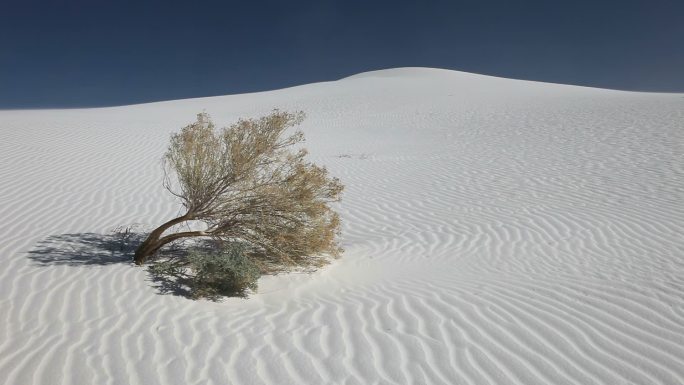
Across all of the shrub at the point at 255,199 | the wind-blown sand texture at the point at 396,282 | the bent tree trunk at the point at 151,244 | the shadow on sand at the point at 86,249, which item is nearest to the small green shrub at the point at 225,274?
the wind-blown sand texture at the point at 396,282

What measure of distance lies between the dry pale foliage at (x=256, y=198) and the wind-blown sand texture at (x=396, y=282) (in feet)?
1.57

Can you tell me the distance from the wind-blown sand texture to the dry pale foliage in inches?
18.8

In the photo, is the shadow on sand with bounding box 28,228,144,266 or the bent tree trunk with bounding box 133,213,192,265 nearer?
the shadow on sand with bounding box 28,228,144,266

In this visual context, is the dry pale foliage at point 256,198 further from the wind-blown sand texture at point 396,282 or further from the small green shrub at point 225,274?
the small green shrub at point 225,274

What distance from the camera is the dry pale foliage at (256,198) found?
5.95 meters

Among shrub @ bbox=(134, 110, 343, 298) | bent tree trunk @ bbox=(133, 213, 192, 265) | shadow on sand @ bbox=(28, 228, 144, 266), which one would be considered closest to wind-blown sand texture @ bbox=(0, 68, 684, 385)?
shadow on sand @ bbox=(28, 228, 144, 266)

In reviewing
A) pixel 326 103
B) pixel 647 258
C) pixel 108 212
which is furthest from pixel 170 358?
pixel 326 103

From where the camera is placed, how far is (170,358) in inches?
142

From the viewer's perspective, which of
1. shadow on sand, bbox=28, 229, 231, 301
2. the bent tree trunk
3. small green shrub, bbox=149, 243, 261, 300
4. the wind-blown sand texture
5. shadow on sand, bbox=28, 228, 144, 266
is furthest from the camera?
the bent tree trunk

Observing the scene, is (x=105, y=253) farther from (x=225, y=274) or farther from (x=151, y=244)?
(x=225, y=274)

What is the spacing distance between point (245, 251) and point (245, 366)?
222cm

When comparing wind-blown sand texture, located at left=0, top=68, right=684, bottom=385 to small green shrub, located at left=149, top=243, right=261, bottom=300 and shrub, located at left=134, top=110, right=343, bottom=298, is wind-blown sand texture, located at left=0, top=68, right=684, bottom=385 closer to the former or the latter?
small green shrub, located at left=149, top=243, right=261, bottom=300

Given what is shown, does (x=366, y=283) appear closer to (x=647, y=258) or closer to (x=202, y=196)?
(x=202, y=196)

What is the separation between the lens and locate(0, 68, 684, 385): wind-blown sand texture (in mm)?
3537
